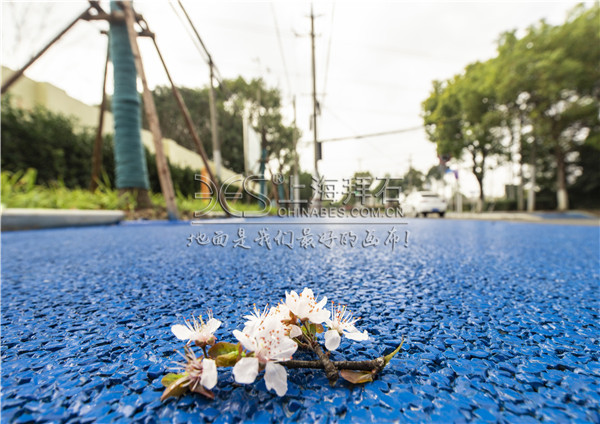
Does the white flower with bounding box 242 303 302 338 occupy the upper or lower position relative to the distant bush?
lower

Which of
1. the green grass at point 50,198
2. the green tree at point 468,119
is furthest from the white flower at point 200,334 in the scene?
the green tree at point 468,119

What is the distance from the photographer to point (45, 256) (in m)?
2.15

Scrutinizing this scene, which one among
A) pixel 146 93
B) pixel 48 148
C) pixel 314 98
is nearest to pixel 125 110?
pixel 146 93

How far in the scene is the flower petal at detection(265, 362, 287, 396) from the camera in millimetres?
455

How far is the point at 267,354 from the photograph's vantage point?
49 cm

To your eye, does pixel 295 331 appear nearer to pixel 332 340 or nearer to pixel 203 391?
pixel 332 340

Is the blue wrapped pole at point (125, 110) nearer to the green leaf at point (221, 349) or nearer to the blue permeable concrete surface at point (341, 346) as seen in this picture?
the blue permeable concrete surface at point (341, 346)

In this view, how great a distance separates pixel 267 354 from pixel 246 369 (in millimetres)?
42

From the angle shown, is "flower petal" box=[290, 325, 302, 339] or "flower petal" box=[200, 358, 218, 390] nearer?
"flower petal" box=[200, 358, 218, 390]

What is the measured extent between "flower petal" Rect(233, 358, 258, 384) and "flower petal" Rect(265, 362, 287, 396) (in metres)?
0.02

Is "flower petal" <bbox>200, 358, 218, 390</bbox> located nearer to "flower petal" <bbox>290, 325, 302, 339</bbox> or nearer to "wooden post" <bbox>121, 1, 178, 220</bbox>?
"flower petal" <bbox>290, 325, 302, 339</bbox>

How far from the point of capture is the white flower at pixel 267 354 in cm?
46

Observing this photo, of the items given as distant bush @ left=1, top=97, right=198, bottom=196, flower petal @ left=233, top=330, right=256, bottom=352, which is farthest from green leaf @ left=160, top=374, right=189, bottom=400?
distant bush @ left=1, top=97, right=198, bottom=196

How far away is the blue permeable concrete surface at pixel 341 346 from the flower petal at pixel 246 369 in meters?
0.05
